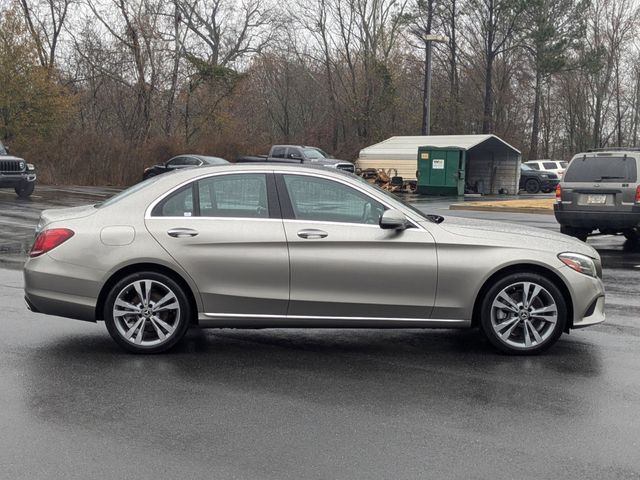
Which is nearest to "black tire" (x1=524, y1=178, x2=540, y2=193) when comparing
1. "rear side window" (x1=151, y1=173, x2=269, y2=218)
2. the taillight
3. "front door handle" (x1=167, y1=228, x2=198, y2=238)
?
"rear side window" (x1=151, y1=173, x2=269, y2=218)

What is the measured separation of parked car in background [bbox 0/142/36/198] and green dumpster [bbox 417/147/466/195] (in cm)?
1607

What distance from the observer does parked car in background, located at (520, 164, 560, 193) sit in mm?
40719

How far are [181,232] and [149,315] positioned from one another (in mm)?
699

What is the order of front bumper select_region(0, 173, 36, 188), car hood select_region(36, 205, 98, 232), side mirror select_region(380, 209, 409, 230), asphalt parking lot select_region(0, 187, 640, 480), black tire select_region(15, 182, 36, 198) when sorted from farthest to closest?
black tire select_region(15, 182, 36, 198)
front bumper select_region(0, 173, 36, 188)
car hood select_region(36, 205, 98, 232)
side mirror select_region(380, 209, 409, 230)
asphalt parking lot select_region(0, 187, 640, 480)

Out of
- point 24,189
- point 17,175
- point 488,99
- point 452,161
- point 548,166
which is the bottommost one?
point 24,189

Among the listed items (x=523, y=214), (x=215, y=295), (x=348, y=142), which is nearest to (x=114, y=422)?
(x=215, y=295)

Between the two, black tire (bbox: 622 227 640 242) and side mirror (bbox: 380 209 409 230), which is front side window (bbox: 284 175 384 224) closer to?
side mirror (bbox: 380 209 409 230)

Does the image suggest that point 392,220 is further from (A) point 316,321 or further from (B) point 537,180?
(B) point 537,180

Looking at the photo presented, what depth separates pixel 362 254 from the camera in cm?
645

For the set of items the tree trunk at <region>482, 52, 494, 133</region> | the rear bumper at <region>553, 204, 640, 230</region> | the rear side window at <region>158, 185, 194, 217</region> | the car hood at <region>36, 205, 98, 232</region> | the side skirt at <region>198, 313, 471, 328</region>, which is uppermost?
the tree trunk at <region>482, 52, 494, 133</region>

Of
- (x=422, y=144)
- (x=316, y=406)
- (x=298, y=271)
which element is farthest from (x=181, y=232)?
(x=422, y=144)

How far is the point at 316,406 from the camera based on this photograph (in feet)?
17.4

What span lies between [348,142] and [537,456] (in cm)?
4542

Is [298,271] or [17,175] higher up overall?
[298,271]
